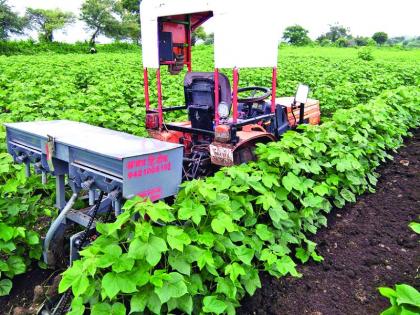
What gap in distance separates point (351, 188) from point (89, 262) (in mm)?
3690

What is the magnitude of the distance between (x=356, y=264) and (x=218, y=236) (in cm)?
155


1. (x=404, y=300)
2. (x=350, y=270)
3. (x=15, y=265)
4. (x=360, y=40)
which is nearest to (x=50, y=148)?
(x=15, y=265)

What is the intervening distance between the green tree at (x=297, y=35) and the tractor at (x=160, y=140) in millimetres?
58302

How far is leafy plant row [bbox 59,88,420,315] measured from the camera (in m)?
2.55

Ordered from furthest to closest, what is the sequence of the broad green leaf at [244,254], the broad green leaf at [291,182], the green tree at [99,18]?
the green tree at [99,18] → the broad green leaf at [291,182] → the broad green leaf at [244,254]

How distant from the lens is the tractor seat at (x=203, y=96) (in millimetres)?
4535

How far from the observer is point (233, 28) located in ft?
13.5

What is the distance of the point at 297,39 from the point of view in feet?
201

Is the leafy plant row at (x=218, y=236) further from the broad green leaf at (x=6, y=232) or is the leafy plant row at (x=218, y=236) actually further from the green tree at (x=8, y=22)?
the green tree at (x=8, y=22)


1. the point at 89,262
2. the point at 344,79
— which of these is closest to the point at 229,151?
the point at 89,262

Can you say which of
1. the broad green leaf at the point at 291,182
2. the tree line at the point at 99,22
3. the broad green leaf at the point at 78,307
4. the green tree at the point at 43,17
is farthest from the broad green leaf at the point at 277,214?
the green tree at the point at 43,17

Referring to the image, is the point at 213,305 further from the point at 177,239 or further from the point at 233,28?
the point at 233,28

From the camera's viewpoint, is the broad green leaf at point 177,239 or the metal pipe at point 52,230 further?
the metal pipe at point 52,230

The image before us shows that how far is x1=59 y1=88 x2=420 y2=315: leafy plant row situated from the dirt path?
0.48ft
